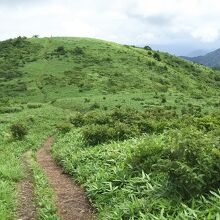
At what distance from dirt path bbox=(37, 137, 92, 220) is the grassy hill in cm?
38

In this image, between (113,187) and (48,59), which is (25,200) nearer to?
(113,187)

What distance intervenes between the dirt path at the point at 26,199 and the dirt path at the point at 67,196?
0.81 m

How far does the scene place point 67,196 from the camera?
15.6 m

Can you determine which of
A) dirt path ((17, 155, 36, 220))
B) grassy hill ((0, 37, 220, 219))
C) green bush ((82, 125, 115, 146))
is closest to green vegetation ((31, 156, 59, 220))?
grassy hill ((0, 37, 220, 219))

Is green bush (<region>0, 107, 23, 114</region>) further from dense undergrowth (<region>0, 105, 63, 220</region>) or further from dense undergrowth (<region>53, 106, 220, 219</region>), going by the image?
dense undergrowth (<region>53, 106, 220, 219</region>)

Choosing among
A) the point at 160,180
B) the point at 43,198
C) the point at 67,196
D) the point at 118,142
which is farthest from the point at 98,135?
the point at 160,180

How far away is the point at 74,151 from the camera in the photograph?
22.7m

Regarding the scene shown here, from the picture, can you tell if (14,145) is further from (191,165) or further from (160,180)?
(191,165)

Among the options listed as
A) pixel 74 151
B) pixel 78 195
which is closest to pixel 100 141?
pixel 74 151

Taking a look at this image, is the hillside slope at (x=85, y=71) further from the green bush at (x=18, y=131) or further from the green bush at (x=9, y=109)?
the green bush at (x=18, y=131)

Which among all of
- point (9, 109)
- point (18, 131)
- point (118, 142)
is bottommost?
point (9, 109)

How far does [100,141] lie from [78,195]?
834 cm

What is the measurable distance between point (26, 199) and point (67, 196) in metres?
1.43

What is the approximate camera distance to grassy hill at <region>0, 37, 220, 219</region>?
1173cm
